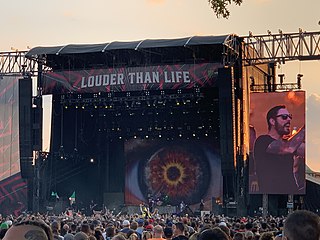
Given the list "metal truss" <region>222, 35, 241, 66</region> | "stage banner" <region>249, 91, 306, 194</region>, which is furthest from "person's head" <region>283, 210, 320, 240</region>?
"stage banner" <region>249, 91, 306, 194</region>

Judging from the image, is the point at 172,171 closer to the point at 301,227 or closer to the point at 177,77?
the point at 177,77

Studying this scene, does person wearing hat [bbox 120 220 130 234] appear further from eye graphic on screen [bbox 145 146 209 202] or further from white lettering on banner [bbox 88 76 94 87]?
eye graphic on screen [bbox 145 146 209 202]

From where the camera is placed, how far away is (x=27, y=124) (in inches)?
1398

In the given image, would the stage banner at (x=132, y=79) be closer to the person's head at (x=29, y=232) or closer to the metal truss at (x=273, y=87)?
the metal truss at (x=273, y=87)

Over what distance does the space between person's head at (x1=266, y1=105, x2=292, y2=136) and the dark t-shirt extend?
1.06 meters

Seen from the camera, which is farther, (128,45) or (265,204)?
(128,45)

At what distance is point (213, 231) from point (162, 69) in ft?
101

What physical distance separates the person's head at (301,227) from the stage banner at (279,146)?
3046cm

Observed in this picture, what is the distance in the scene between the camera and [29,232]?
9.50ft

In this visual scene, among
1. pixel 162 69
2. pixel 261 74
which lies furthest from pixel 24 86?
pixel 261 74

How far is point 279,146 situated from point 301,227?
30.9 metres

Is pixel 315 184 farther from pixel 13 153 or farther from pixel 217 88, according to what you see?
pixel 13 153

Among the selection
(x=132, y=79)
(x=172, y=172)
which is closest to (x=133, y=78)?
(x=132, y=79)

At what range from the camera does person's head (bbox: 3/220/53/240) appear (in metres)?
2.89
